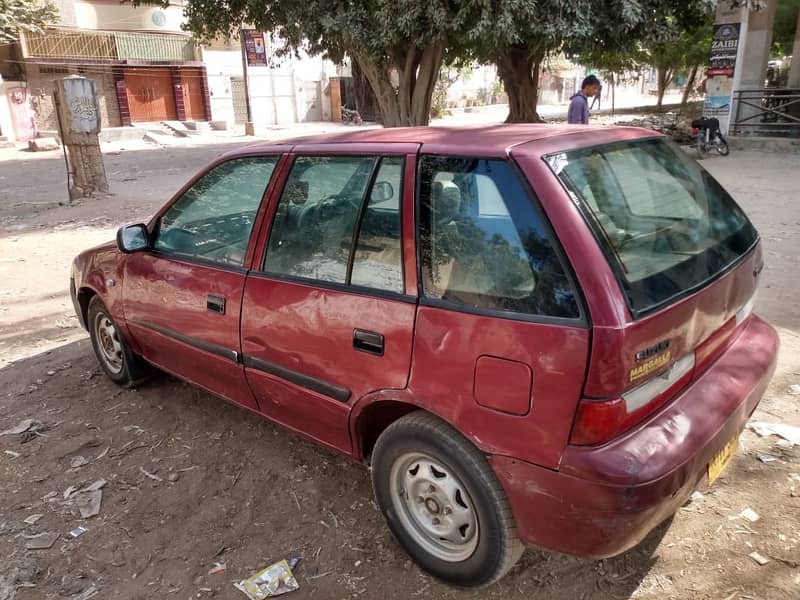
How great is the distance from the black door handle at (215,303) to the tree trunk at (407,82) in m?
9.88

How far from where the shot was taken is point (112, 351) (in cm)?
410

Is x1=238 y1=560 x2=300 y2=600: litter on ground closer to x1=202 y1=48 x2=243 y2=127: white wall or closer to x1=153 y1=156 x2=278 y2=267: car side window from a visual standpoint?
x1=153 y1=156 x2=278 y2=267: car side window

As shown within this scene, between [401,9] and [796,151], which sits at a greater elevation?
[401,9]

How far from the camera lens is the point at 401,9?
9.88m

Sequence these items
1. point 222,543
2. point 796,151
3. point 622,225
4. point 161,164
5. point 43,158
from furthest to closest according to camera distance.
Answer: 1. point 43,158
2. point 161,164
3. point 796,151
4. point 222,543
5. point 622,225

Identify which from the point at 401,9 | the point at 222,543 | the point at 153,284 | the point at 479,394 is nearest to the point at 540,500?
the point at 479,394

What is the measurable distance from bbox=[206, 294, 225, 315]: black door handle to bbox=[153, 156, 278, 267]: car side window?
175mm

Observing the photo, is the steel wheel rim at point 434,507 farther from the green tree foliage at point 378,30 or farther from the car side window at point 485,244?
the green tree foliage at point 378,30

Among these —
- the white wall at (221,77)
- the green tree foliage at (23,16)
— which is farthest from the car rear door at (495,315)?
the white wall at (221,77)

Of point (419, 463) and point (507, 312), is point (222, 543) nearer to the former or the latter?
point (419, 463)

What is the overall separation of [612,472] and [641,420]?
23 cm

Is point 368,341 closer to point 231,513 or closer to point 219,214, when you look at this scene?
point 231,513

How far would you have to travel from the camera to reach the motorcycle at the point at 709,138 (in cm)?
1415

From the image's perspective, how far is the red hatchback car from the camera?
187 centimetres
